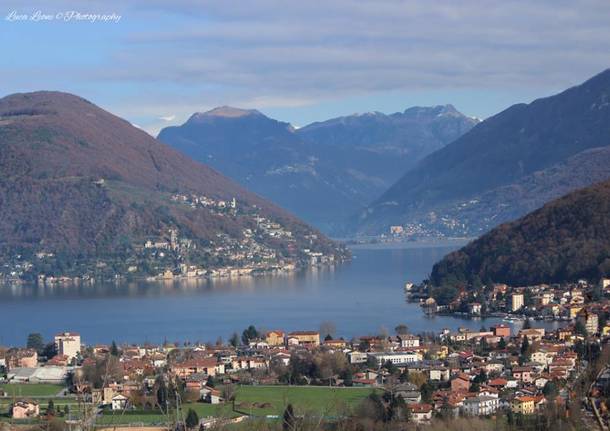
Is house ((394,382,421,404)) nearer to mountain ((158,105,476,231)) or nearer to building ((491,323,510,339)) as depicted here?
building ((491,323,510,339))

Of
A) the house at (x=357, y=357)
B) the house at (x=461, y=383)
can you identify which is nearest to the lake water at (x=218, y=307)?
the house at (x=357, y=357)

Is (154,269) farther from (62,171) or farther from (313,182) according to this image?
(313,182)

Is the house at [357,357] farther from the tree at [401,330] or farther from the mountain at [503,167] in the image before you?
the mountain at [503,167]

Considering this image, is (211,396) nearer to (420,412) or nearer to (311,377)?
(311,377)

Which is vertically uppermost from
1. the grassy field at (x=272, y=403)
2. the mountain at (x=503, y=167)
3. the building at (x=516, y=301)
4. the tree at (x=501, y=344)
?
the mountain at (x=503, y=167)

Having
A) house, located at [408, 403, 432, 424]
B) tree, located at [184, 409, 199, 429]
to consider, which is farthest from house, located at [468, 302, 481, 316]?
tree, located at [184, 409, 199, 429]

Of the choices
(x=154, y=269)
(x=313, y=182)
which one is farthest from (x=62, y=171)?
(x=313, y=182)
